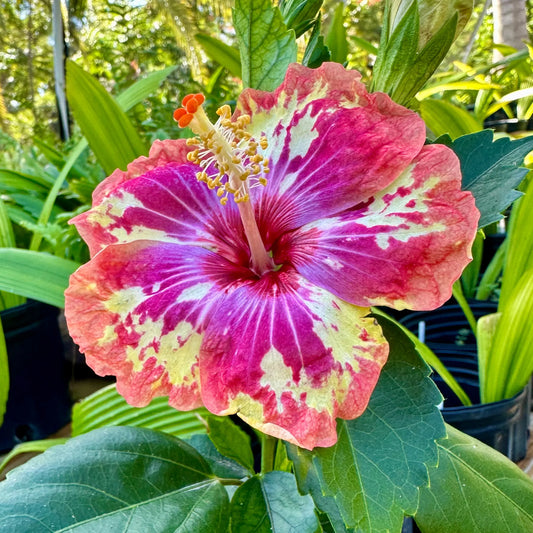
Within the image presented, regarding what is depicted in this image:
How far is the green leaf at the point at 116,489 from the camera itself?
0.87 feet

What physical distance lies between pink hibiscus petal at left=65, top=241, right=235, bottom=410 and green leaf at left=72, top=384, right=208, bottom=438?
1.18 ft

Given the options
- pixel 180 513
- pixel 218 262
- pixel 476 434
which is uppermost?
pixel 218 262

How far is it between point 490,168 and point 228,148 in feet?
0.42

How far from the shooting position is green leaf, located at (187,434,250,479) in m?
0.37

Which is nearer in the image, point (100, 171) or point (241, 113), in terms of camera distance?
point (241, 113)

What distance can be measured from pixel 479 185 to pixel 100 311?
189 millimetres

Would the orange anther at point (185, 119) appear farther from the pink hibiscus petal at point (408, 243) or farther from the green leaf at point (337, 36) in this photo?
the green leaf at point (337, 36)

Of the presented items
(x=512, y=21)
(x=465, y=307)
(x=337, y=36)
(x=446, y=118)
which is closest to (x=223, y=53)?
(x=337, y=36)

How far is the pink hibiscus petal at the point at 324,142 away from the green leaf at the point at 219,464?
18 centimetres

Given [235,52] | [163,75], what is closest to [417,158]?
[235,52]

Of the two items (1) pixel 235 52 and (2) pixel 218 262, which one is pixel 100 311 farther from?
(1) pixel 235 52

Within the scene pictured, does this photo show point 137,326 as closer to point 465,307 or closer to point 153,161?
point 153,161

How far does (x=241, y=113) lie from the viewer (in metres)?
0.29

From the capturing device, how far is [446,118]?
2.47ft
